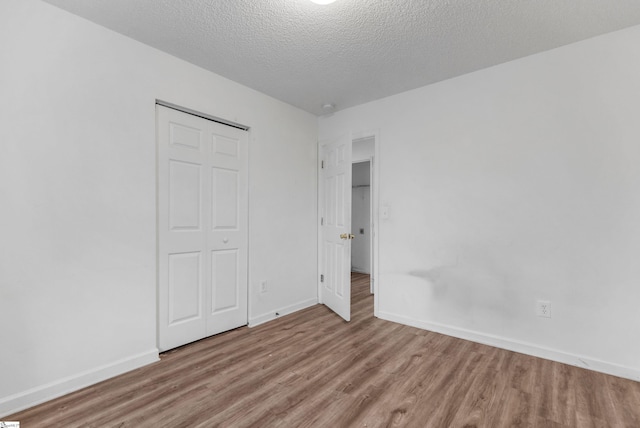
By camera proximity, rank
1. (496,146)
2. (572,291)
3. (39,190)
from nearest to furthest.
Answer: (39,190) → (572,291) → (496,146)

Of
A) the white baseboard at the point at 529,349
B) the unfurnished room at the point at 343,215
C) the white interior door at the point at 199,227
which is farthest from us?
the white interior door at the point at 199,227

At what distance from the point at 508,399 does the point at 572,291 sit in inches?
42.2

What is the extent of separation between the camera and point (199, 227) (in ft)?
8.96

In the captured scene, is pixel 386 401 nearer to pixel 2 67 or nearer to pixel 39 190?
pixel 39 190

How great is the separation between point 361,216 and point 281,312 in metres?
3.18

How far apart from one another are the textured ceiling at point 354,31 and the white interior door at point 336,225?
0.94 metres

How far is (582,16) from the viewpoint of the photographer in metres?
1.99

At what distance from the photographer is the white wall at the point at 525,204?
2158 millimetres

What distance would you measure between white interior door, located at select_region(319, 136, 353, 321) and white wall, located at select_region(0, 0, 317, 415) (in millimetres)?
1548

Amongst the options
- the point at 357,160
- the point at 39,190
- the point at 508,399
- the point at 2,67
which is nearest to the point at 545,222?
the point at 508,399

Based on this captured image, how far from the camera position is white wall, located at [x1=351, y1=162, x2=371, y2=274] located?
5.98 meters

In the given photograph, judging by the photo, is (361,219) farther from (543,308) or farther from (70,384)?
(70,384)

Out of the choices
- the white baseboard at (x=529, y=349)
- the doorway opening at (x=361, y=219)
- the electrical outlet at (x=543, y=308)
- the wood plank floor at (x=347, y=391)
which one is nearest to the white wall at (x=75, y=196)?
the wood plank floor at (x=347, y=391)

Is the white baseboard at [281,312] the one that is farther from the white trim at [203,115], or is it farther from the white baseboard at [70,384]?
the white trim at [203,115]
